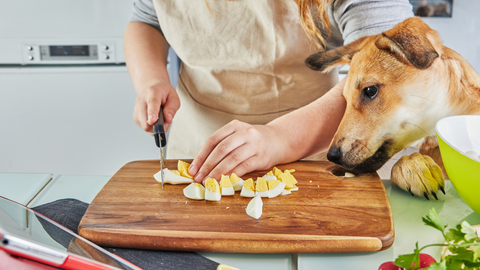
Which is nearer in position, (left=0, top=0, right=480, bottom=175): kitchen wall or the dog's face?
the dog's face

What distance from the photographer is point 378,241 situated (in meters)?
0.48

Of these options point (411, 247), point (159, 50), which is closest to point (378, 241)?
point (411, 247)

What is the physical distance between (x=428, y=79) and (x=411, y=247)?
279 millimetres

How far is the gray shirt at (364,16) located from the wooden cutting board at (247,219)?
0.94 ft

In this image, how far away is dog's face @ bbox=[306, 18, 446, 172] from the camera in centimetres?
61

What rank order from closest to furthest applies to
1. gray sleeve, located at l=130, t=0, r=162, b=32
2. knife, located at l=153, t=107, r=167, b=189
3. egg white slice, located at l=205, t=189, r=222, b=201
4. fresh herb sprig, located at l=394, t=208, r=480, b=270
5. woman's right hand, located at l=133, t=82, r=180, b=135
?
1. fresh herb sprig, located at l=394, t=208, r=480, b=270
2. egg white slice, located at l=205, t=189, r=222, b=201
3. knife, located at l=153, t=107, r=167, b=189
4. woman's right hand, located at l=133, t=82, r=180, b=135
5. gray sleeve, located at l=130, t=0, r=162, b=32

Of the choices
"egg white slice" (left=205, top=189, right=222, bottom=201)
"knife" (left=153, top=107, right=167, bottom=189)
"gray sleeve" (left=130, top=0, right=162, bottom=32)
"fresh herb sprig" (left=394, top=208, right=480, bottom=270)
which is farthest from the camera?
"gray sleeve" (left=130, top=0, right=162, bottom=32)

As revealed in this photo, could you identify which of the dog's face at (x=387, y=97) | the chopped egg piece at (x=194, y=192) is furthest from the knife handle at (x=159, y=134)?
the dog's face at (x=387, y=97)

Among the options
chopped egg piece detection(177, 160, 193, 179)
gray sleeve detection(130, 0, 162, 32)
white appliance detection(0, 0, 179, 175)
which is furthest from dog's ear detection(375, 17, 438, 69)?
white appliance detection(0, 0, 179, 175)

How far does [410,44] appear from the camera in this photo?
1.99 ft

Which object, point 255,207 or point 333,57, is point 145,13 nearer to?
point 333,57

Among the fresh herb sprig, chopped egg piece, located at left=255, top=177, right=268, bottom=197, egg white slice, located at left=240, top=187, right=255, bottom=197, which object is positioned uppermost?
the fresh herb sprig

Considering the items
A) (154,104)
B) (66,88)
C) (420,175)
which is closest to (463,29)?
(420,175)

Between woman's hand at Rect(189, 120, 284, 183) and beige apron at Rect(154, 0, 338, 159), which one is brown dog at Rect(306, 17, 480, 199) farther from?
beige apron at Rect(154, 0, 338, 159)
